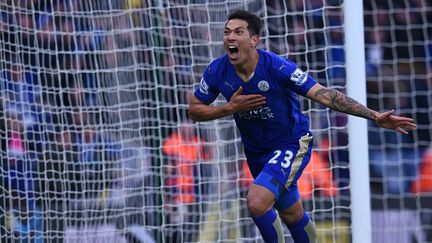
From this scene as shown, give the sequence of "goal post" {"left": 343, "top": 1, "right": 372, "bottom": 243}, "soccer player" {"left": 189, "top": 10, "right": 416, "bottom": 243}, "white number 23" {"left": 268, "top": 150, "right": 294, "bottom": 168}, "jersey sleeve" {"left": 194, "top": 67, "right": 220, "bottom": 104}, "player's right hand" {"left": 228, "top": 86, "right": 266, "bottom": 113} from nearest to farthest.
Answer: "player's right hand" {"left": 228, "top": 86, "right": 266, "bottom": 113} < "soccer player" {"left": 189, "top": 10, "right": 416, "bottom": 243} < "white number 23" {"left": 268, "top": 150, "right": 294, "bottom": 168} < "jersey sleeve" {"left": 194, "top": 67, "right": 220, "bottom": 104} < "goal post" {"left": 343, "top": 1, "right": 372, "bottom": 243}

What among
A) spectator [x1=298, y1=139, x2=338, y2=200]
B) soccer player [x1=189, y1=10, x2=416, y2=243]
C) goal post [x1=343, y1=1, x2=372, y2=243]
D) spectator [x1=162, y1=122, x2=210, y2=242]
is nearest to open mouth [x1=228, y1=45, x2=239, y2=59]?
soccer player [x1=189, y1=10, x2=416, y2=243]

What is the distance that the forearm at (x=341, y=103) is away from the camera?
6.13m

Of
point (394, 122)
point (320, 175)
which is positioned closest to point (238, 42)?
point (394, 122)

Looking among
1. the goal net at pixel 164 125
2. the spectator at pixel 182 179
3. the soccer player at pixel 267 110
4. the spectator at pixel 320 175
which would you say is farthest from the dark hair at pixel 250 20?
the spectator at pixel 182 179

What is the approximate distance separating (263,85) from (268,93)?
0.06 metres

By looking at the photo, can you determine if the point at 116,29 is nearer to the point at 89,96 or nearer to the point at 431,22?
the point at 89,96

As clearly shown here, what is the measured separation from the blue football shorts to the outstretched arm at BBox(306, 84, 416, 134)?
1.52ft

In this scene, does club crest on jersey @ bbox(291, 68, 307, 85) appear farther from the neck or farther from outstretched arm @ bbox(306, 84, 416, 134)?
the neck

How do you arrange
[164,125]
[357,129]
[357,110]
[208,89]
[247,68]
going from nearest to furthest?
[357,110] → [247,68] → [208,89] → [357,129] → [164,125]

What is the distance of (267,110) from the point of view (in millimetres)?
6457

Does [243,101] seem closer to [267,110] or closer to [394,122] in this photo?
[267,110]

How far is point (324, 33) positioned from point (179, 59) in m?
1.33

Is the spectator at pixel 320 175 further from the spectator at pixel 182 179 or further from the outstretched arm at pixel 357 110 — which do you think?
the outstretched arm at pixel 357 110

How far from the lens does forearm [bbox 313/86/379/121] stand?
6.13 meters
